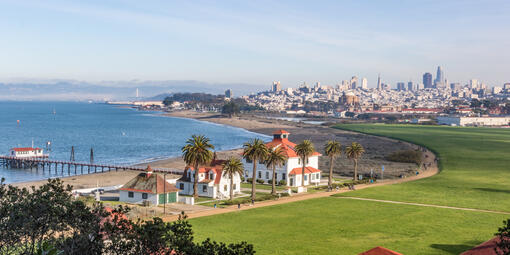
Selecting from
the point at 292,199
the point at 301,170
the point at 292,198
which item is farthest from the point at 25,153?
the point at 292,199

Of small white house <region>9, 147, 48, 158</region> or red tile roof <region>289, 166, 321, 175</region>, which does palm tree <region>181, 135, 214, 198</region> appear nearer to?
red tile roof <region>289, 166, 321, 175</region>

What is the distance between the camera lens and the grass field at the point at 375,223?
39625mm

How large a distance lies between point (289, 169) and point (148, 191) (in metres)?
24.4

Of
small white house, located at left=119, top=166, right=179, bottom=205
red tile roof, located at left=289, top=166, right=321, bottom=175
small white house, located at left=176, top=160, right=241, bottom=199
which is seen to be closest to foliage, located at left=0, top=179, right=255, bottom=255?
small white house, located at left=119, top=166, right=179, bottom=205

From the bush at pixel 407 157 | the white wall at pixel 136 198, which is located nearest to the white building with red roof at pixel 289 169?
the white wall at pixel 136 198

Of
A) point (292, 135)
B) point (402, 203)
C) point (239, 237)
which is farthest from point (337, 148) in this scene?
point (292, 135)

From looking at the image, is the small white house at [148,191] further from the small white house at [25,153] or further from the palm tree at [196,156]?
the small white house at [25,153]

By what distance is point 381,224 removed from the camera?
155ft

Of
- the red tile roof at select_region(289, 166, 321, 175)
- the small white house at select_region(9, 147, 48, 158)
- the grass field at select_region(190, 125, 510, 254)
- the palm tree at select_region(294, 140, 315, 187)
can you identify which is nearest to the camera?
the grass field at select_region(190, 125, 510, 254)

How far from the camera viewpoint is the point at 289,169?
75.5 metres

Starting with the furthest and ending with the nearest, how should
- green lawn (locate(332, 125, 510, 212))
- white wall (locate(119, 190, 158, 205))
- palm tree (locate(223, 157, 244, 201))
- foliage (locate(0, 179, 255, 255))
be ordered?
palm tree (locate(223, 157, 244, 201)) → green lawn (locate(332, 125, 510, 212)) → white wall (locate(119, 190, 158, 205)) → foliage (locate(0, 179, 255, 255))

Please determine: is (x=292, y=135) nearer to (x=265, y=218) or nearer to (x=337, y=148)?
(x=337, y=148)

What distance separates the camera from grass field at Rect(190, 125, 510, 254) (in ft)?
130

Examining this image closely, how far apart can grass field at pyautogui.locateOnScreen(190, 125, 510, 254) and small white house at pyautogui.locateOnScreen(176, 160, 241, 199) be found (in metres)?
10.8
